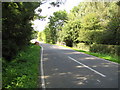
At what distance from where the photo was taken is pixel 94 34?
27.6 metres

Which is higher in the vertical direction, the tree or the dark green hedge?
the tree

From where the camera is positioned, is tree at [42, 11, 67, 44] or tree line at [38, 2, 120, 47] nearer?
tree line at [38, 2, 120, 47]

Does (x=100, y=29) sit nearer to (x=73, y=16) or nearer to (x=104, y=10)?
(x=104, y=10)

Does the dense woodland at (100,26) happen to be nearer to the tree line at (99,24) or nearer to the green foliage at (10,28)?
the tree line at (99,24)

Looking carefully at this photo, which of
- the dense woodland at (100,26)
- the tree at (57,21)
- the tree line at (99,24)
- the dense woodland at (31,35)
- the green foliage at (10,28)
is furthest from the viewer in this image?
the tree at (57,21)

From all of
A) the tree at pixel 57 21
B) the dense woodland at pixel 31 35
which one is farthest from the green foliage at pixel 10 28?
the tree at pixel 57 21

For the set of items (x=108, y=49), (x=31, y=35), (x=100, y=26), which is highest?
(x=100, y=26)

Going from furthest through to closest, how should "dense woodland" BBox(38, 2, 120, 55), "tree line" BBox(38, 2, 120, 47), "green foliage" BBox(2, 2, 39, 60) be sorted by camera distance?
1. "tree line" BBox(38, 2, 120, 47)
2. "dense woodland" BBox(38, 2, 120, 55)
3. "green foliage" BBox(2, 2, 39, 60)

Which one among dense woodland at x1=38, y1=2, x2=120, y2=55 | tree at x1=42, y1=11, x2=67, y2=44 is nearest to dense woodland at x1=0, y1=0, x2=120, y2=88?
dense woodland at x1=38, y1=2, x2=120, y2=55

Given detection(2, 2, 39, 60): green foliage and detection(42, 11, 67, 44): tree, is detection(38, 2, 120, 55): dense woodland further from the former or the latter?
detection(42, 11, 67, 44): tree

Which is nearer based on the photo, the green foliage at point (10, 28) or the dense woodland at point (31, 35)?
the dense woodland at point (31, 35)

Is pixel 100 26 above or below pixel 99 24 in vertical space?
below

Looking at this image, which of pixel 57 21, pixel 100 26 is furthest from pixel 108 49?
pixel 57 21

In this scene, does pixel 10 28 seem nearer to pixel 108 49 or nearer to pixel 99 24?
pixel 108 49
